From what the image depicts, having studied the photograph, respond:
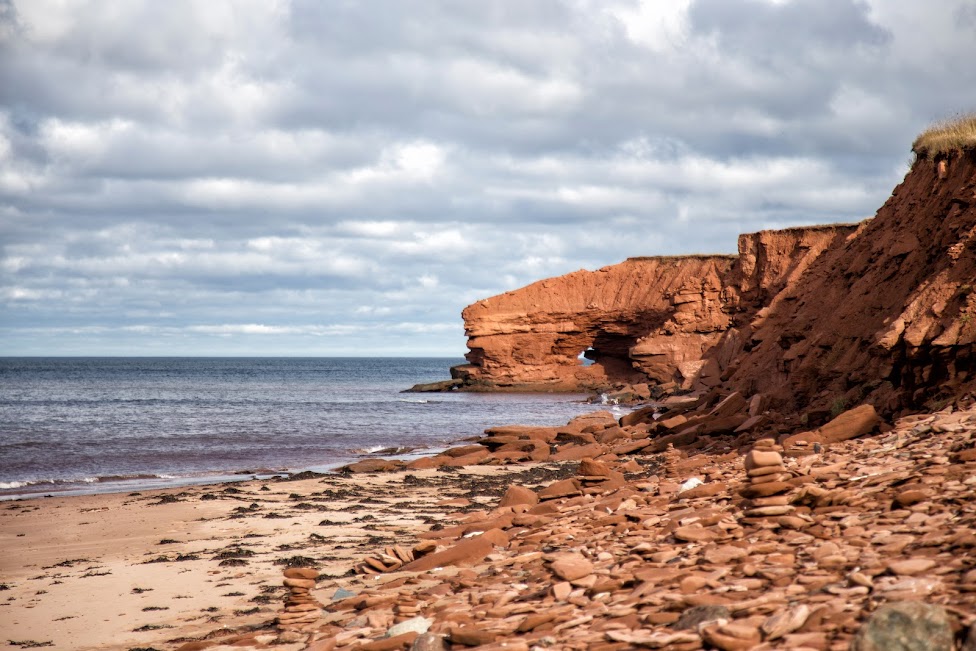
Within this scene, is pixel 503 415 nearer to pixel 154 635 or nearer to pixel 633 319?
pixel 633 319

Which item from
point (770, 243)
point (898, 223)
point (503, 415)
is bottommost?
point (503, 415)

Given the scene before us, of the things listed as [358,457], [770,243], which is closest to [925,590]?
[358,457]

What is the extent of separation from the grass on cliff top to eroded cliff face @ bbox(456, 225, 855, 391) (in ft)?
125

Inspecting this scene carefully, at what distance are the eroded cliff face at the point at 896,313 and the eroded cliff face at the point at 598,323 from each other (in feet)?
106

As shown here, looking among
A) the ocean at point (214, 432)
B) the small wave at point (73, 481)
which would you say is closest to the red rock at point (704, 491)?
the ocean at point (214, 432)

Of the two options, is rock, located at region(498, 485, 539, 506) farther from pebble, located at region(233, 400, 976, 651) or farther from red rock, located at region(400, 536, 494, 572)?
red rock, located at region(400, 536, 494, 572)

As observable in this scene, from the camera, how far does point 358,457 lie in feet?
77.9

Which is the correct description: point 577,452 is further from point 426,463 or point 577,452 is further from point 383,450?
point 383,450

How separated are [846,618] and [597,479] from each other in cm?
733

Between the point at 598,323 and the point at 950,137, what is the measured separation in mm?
45696

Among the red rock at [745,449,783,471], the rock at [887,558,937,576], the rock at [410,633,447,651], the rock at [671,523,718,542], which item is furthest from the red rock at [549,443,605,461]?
the rock at [887,558,937,576]

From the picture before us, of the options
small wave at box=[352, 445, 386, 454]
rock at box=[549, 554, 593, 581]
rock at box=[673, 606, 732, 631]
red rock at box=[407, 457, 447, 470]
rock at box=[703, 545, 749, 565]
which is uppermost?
rock at box=[703, 545, 749, 565]

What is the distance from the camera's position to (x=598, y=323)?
195 feet

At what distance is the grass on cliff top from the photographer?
1342 cm
